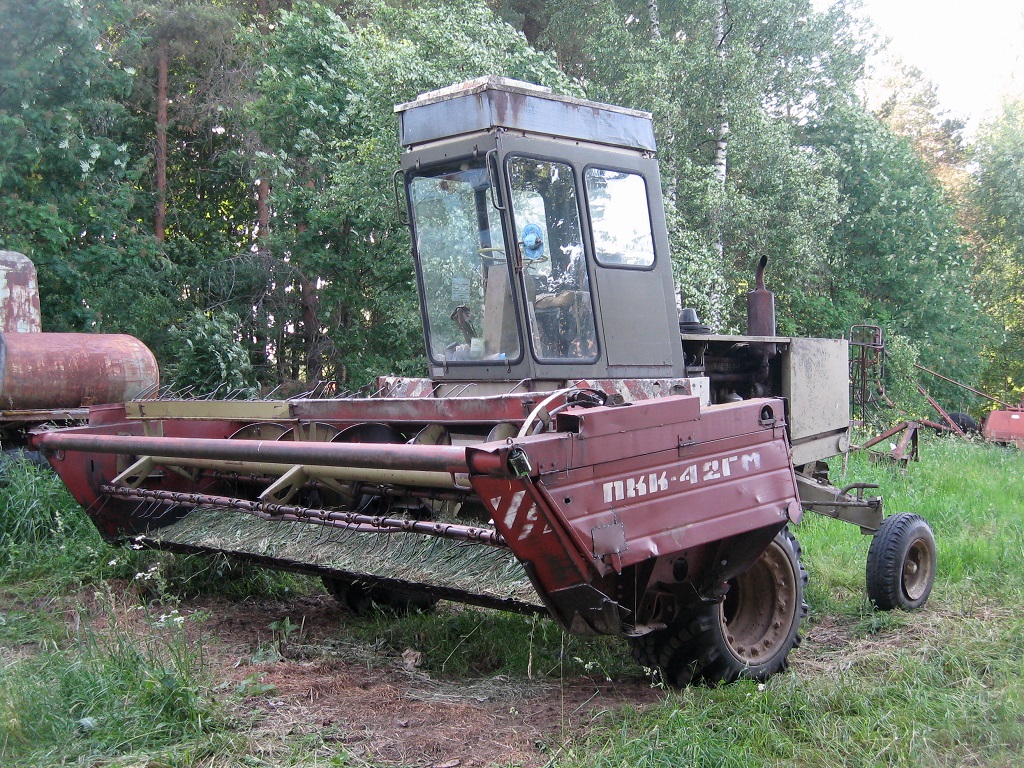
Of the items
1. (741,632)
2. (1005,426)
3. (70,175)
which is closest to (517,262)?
(741,632)

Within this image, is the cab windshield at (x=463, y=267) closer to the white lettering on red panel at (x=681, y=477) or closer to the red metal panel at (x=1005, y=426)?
the white lettering on red panel at (x=681, y=477)

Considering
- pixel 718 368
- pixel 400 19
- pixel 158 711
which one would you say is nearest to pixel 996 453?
pixel 718 368

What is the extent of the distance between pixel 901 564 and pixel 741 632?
Answer: 155 centimetres

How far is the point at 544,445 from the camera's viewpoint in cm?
313

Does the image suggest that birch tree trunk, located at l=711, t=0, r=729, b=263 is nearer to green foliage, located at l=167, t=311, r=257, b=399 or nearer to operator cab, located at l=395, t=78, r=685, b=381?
green foliage, located at l=167, t=311, r=257, b=399

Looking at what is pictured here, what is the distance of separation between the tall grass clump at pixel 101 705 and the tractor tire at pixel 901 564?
3.74m

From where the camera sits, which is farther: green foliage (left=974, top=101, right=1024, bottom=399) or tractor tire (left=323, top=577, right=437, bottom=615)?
green foliage (left=974, top=101, right=1024, bottom=399)

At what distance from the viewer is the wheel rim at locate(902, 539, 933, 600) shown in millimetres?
5586

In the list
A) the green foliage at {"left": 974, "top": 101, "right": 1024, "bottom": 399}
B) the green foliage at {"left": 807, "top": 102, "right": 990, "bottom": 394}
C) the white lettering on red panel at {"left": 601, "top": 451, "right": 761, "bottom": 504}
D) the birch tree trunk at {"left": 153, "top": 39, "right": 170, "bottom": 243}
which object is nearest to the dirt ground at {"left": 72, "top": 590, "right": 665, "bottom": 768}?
the white lettering on red panel at {"left": 601, "top": 451, "right": 761, "bottom": 504}

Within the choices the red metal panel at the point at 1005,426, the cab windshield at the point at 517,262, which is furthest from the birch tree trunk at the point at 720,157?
the cab windshield at the point at 517,262

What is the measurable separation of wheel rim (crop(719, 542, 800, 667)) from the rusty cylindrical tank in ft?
17.6

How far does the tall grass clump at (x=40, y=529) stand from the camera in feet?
20.0

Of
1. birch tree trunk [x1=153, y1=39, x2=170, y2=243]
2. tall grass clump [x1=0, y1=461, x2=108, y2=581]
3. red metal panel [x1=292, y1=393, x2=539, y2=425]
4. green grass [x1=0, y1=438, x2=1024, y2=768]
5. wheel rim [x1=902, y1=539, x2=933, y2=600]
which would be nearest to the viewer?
green grass [x1=0, y1=438, x2=1024, y2=768]

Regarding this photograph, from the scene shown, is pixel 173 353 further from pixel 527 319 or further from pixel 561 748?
pixel 561 748
